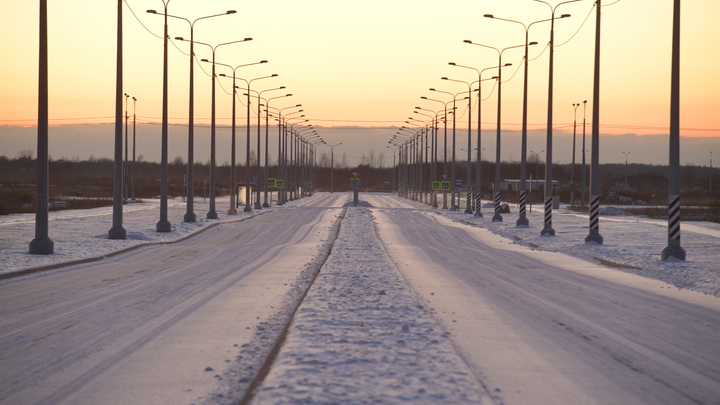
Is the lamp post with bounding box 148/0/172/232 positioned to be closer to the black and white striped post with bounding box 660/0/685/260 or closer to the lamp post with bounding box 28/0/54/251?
the lamp post with bounding box 28/0/54/251

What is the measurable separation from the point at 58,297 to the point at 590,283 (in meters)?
10.8

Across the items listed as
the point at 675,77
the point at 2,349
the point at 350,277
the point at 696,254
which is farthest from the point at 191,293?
the point at 696,254

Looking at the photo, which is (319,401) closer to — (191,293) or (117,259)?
(191,293)

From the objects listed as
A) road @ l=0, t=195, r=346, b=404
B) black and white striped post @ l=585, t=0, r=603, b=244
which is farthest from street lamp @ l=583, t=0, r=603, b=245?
road @ l=0, t=195, r=346, b=404

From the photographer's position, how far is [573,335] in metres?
9.36

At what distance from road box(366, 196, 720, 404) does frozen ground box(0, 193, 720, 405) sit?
0.04m

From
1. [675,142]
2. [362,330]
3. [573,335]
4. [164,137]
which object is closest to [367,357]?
[362,330]

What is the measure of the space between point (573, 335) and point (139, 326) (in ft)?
19.4

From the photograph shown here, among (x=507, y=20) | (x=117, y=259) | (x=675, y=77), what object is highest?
(x=507, y=20)

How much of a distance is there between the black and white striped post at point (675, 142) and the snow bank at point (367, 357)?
10207 mm

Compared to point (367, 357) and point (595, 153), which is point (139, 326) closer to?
point (367, 357)

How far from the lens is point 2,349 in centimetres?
829

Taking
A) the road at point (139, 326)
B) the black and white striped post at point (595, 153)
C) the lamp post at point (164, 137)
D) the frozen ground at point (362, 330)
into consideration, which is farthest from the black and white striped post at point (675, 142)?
the lamp post at point (164, 137)

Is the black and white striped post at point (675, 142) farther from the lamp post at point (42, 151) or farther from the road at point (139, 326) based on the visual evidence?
the lamp post at point (42, 151)
